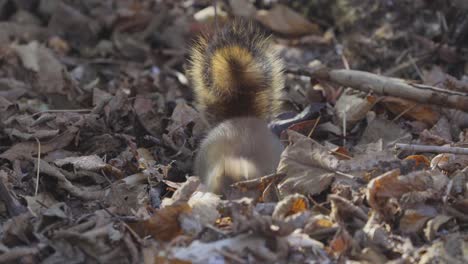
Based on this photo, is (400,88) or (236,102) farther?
(400,88)

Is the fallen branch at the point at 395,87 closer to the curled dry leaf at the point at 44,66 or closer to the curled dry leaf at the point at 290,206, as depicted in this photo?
the curled dry leaf at the point at 290,206

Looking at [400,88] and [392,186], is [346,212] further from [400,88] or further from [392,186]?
[400,88]

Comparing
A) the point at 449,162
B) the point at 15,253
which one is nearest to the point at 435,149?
the point at 449,162

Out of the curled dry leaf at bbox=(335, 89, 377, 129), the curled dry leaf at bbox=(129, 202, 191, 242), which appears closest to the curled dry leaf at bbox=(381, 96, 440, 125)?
the curled dry leaf at bbox=(335, 89, 377, 129)

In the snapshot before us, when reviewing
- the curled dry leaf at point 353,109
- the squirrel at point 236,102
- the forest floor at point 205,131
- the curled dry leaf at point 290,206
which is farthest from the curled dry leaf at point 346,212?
the curled dry leaf at point 353,109

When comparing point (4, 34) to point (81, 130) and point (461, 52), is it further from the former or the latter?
point (461, 52)
